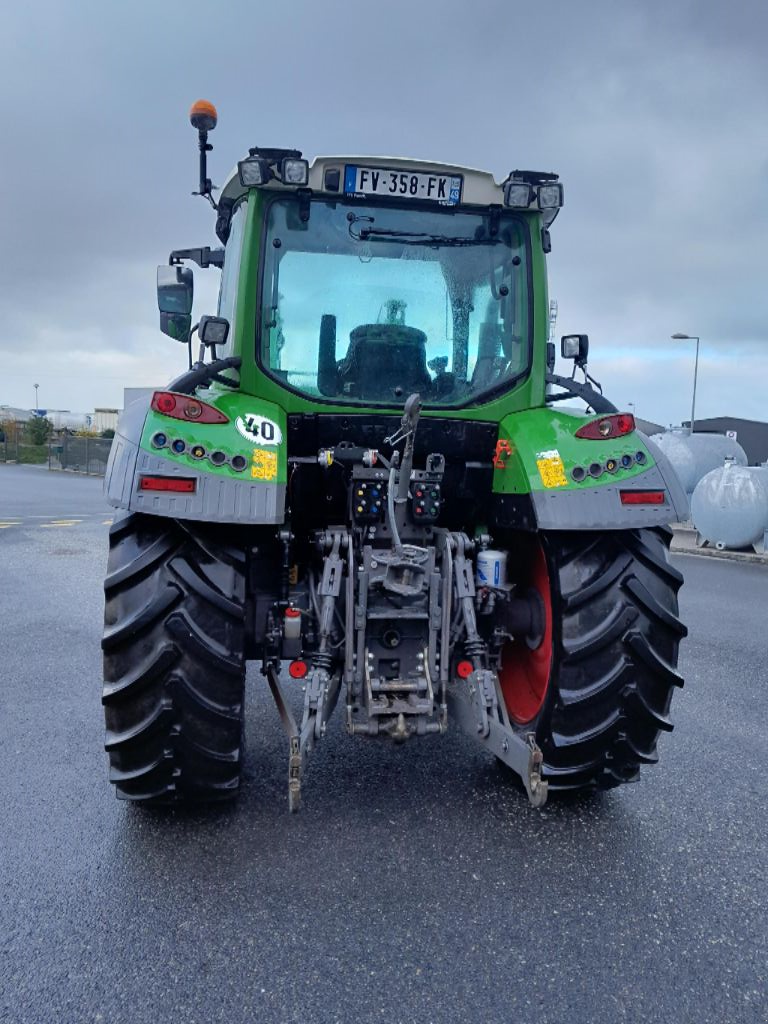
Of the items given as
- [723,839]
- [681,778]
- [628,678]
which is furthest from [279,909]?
[681,778]

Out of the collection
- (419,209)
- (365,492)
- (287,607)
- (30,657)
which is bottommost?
(30,657)

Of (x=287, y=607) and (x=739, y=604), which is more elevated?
(x=287, y=607)

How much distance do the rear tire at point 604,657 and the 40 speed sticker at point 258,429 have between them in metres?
1.17

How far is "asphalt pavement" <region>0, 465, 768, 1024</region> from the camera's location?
222cm

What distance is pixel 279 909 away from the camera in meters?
2.60

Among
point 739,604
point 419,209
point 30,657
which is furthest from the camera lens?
point 739,604

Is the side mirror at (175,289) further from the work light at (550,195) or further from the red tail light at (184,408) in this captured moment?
the work light at (550,195)

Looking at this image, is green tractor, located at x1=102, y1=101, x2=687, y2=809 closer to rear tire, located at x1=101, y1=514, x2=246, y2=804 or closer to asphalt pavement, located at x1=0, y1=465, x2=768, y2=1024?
rear tire, located at x1=101, y1=514, x2=246, y2=804

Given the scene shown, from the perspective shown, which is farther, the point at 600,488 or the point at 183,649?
the point at 600,488

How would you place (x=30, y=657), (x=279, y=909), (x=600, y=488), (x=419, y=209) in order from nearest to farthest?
(x=279, y=909) < (x=600, y=488) < (x=419, y=209) < (x=30, y=657)

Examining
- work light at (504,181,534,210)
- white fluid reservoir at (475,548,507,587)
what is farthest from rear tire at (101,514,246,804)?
work light at (504,181,534,210)

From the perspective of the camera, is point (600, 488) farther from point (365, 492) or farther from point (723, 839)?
point (723, 839)

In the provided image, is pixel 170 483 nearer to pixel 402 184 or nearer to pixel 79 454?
pixel 402 184

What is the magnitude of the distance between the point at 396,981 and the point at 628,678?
1412 millimetres
